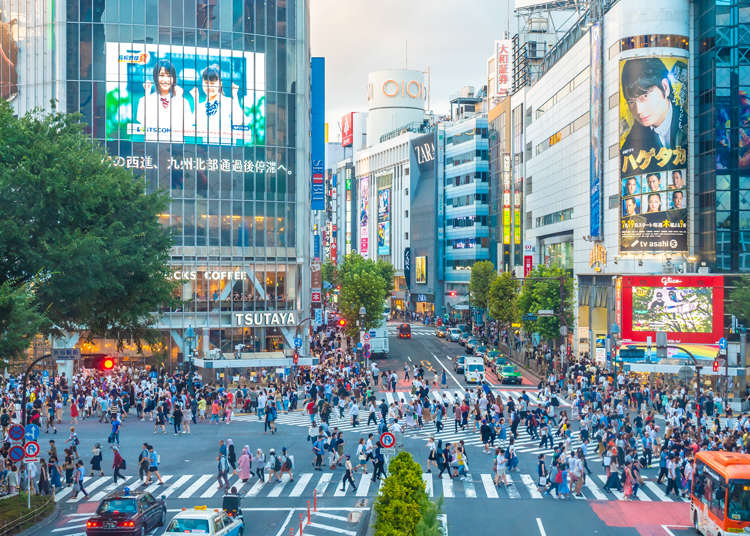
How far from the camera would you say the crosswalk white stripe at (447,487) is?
100.0 ft

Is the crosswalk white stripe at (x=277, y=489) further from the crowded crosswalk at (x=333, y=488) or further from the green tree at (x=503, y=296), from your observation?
the green tree at (x=503, y=296)

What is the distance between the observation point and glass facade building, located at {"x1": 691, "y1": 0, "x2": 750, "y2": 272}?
63656 millimetres

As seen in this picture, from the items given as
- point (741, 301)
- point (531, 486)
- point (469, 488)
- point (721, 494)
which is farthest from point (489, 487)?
point (741, 301)

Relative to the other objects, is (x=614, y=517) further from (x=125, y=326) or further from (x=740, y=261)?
(x=740, y=261)

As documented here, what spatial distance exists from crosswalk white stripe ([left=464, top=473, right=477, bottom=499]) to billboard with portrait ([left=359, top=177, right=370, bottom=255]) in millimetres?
158466

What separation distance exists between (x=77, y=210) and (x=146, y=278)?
13.3 feet

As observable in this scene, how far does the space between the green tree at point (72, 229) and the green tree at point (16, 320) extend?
3.57 ft

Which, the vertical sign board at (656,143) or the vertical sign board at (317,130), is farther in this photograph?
the vertical sign board at (317,130)

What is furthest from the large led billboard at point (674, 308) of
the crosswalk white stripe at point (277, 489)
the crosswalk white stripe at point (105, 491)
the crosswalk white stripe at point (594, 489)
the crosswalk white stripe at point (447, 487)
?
the crosswalk white stripe at point (105, 491)

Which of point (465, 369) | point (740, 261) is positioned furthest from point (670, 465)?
point (740, 261)

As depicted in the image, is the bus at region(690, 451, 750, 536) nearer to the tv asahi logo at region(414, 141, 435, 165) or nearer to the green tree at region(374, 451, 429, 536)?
the green tree at region(374, 451, 429, 536)

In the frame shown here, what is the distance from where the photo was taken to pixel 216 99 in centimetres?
7131

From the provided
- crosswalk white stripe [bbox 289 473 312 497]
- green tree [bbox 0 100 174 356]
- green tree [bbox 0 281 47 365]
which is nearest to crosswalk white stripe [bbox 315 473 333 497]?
crosswalk white stripe [bbox 289 473 312 497]

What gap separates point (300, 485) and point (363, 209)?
164 metres
